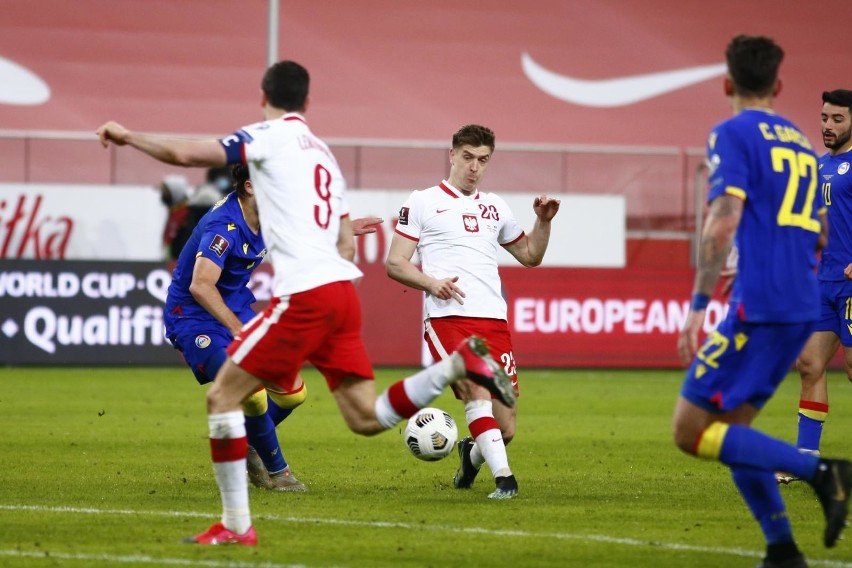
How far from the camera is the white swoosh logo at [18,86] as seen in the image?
89.7 ft

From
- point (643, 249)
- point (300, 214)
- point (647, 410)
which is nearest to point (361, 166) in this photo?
Result: point (643, 249)

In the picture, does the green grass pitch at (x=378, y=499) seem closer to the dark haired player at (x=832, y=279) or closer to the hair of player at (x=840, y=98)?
the dark haired player at (x=832, y=279)

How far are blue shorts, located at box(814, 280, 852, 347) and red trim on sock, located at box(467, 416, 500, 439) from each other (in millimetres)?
2477

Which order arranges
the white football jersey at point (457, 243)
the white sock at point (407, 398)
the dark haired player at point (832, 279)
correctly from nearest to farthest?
the white sock at point (407, 398)
the white football jersey at point (457, 243)
the dark haired player at point (832, 279)

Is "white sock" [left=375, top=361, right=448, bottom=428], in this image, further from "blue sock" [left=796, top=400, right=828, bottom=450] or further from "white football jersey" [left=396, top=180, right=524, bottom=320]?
"blue sock" [left=796, top=400, right=828, bottom=450]

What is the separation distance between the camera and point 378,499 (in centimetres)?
845

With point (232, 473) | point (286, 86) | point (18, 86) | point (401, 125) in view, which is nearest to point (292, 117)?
point (286, 86)

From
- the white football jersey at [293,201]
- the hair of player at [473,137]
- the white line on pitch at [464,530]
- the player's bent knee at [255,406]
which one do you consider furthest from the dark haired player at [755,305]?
the player's bent knee at [255,406]

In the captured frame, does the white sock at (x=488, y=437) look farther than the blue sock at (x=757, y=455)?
Yes

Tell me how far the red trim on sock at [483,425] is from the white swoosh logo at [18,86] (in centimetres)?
2096

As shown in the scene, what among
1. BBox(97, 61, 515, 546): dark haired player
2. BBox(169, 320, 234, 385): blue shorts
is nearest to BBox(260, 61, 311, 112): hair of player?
BBox(97, 61, 515, 546): dark haired player

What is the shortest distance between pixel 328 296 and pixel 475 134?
2.51 meters

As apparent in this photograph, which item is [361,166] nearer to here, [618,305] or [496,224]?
[618,305]

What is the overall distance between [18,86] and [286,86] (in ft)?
72.7
